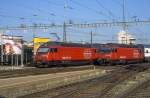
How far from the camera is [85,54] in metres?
52.7

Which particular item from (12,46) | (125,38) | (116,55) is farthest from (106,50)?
(125,38)

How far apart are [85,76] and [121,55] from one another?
27.4 meters

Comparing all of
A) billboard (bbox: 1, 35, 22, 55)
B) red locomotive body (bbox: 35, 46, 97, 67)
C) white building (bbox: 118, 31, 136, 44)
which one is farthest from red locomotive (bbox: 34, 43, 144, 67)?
white building (bbox: 118, 31, 136, 44)

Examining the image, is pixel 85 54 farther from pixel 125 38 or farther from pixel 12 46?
pixel 125 38

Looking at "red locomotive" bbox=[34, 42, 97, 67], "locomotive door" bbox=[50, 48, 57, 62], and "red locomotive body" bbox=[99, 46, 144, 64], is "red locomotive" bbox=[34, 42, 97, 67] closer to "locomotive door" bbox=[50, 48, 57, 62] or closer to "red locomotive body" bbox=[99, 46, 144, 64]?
"locomotive door" bbox=[50, 48, 57, 62]

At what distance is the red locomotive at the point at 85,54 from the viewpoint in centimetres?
4466

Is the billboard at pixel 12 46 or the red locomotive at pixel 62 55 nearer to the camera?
the billboard at pixel 12 46

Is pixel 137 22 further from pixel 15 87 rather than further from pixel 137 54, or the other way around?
pixel 15 87

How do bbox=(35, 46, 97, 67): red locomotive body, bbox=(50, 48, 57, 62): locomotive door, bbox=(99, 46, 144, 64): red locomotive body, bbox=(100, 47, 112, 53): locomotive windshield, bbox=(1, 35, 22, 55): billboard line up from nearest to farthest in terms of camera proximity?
1. bbox=(1, 35, 22, 55): billboard
2. bbox=(35, 46, 97, 67): red locomotive body
3. bbox=(50, 48, 57, 62): locomotive door
4. bbox=(99, 46, 144, 64): red locomotive body
5. bbox=(100, 47, 112, 53): locomotive windshield

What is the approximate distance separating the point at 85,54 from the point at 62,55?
6869 millimetres

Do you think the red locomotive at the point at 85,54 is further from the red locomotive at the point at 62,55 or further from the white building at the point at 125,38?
the white building at the point at 125,38

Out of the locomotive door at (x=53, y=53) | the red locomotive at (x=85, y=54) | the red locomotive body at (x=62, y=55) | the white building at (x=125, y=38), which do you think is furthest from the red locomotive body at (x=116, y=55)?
the locomotive door at (x=53, y=53)

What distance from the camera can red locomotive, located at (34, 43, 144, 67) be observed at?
44.7m

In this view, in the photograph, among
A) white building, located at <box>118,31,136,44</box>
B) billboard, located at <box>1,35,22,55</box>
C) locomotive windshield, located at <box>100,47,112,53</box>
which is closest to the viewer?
billboard, located at <box>1,35,22,55</box>
